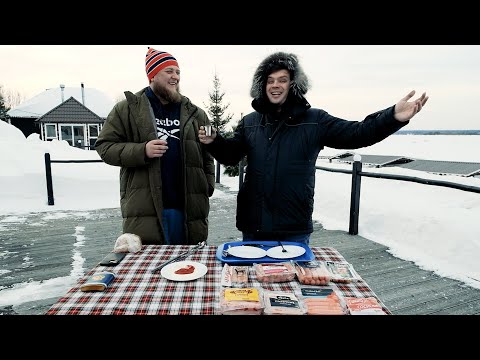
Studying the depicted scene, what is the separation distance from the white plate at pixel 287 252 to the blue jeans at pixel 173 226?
0.84 m

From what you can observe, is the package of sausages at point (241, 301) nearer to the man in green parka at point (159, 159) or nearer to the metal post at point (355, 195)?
the man in green parka at point (159, 159)

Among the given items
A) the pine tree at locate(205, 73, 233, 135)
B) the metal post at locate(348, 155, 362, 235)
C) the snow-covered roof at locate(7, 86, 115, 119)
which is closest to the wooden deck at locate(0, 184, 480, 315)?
the metal post at locate(348, 155, 362, 235)

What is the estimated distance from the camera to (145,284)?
1346 mm

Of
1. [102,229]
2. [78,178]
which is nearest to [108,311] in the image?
[102,229]

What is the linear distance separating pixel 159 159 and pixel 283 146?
0.83 m

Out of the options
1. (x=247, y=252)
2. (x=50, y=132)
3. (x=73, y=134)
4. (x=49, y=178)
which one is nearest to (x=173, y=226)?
(x=247, y=252)

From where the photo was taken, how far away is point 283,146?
2.05 m

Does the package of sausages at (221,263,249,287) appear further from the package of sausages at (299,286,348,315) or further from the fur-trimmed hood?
the fur-trimmed hood

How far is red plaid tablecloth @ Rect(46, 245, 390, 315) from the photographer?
1.14m

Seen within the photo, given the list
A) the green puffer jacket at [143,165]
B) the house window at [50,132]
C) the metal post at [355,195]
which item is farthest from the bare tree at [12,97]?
the green puffer jacket at [143,165]

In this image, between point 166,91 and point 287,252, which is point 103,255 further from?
point 287,252

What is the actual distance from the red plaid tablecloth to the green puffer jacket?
1.89 feet
